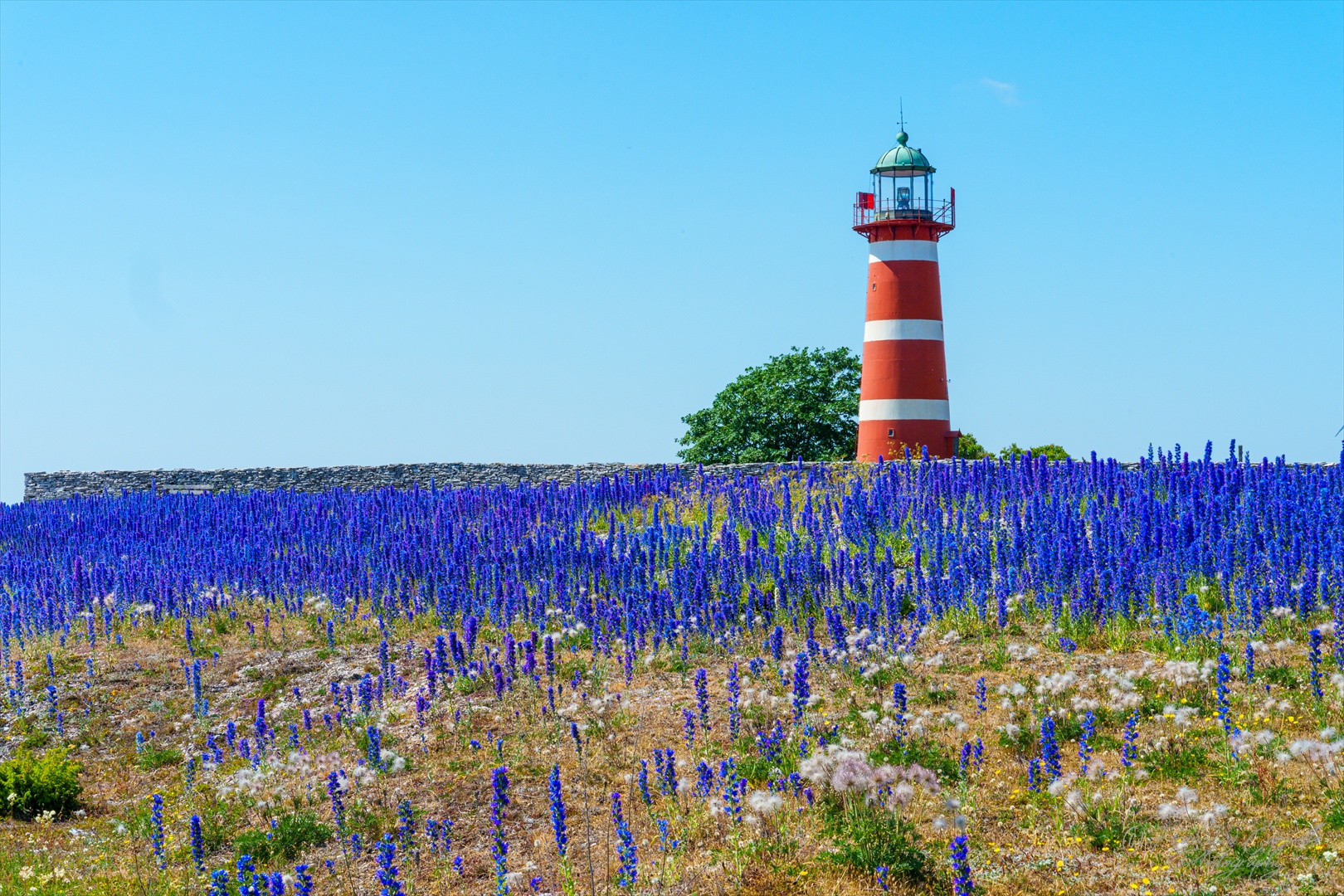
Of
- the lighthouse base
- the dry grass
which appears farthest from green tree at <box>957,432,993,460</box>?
the dry grass

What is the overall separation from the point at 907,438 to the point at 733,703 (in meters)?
18.4

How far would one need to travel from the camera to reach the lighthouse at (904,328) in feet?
82.5

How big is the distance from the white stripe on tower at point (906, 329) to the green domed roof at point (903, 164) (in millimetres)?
3479

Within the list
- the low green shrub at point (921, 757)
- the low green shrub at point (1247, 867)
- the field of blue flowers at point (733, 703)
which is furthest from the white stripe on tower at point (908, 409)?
the low green shrub at point (1247, 867)

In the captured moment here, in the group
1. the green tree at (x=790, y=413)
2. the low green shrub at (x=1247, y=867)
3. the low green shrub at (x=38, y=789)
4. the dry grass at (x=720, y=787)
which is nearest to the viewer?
the low green shrub at (x=1247, y=867)

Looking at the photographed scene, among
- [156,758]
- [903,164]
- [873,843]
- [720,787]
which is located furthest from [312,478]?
[873,843]

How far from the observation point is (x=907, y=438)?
25125 millimetres

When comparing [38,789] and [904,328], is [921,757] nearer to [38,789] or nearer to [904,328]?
[38,789]

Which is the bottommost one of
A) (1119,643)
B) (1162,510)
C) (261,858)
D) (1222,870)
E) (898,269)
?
(261,858)

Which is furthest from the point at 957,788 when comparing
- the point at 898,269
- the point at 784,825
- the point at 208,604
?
the point at 898,269

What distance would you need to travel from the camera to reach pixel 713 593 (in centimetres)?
1052

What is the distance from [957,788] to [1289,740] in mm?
1768

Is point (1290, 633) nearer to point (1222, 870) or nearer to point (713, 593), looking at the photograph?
point (1222, 870)

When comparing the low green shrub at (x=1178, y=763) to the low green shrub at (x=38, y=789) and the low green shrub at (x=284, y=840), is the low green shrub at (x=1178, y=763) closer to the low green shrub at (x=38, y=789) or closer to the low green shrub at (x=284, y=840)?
the low green shrub at (x=284, y=840)
